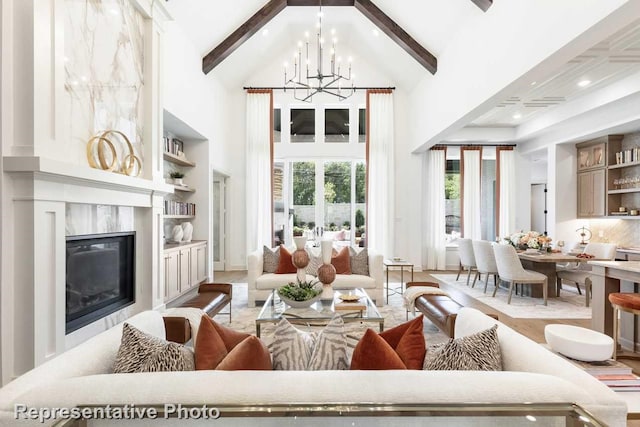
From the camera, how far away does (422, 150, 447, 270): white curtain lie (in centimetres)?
784

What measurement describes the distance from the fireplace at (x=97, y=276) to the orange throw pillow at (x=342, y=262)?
2418 mm

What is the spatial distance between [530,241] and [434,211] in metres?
2.58

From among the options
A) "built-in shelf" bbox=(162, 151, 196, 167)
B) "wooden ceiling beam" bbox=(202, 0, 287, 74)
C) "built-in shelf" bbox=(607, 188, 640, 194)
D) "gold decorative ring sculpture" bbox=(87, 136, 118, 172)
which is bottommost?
"built-in shelf" bbox=(607, 188, 640, 194)

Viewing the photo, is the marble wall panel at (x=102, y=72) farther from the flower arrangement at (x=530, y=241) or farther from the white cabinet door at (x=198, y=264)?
the flower arrangement at (x=530, y=241)

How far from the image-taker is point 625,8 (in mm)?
2271

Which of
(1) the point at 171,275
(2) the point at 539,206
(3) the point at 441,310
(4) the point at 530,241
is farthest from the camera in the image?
(2) the point at 539,206

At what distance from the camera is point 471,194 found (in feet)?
26.0

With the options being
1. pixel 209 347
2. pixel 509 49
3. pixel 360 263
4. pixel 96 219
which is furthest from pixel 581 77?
pixel 96 219

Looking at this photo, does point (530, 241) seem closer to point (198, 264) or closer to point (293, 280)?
point (293, 280)

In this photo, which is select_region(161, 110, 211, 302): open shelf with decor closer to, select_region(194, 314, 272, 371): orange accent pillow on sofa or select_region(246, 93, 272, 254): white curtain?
select_region(246, 93, 272, 254): white curtain

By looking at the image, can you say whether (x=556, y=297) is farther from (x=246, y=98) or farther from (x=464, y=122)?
(x=246, y=98)

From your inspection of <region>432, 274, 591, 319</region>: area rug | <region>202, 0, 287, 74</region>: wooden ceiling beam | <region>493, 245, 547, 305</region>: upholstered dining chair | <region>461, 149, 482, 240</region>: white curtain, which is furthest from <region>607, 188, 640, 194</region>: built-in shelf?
<region>202, 0, 287, 74</region>: wooden ceiling beam

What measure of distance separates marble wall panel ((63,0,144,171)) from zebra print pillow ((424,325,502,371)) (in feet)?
9.10

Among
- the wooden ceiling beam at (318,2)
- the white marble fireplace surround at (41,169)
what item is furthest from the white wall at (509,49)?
the white marble fireplace surround at (41,169)
